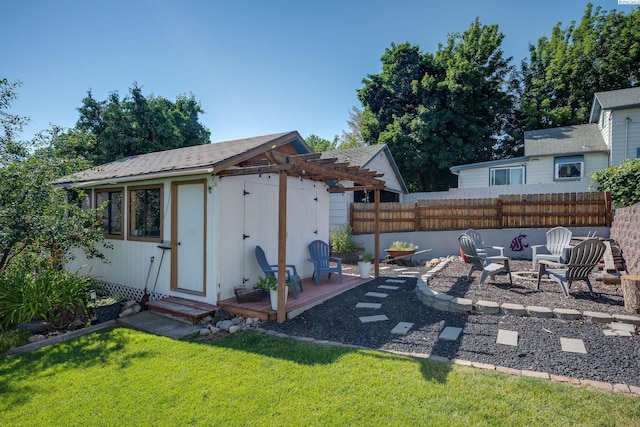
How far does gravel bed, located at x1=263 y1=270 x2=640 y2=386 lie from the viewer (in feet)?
11.2

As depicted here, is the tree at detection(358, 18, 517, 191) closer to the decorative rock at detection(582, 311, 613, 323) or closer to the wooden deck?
the wooden deck

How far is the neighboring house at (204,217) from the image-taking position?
5613 mm

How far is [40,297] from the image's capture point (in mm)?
5238

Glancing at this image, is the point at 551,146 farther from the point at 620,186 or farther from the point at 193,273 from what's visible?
the point at 193,273

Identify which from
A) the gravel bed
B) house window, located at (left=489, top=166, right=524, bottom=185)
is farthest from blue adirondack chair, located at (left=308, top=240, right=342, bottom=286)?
house window, located at (left=489, top=166, right=524, bottom=185)

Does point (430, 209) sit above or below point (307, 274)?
above

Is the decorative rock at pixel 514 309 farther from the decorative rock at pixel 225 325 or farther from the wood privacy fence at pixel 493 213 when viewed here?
the wood privacy fence at pixel 493 213

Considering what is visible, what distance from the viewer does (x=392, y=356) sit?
3801 mm

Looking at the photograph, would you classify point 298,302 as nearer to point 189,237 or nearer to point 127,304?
point 189,237

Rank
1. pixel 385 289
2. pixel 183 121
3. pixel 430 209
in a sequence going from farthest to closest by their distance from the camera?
1. pixel 183 121
2. pixel 430 209
3. pixel 385 289

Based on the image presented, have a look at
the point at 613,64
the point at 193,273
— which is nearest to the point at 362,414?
the point at 193,273

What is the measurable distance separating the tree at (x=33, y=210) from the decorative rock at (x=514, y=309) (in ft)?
24.7

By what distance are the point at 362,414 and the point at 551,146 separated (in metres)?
18.5

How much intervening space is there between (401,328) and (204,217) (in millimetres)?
3725
